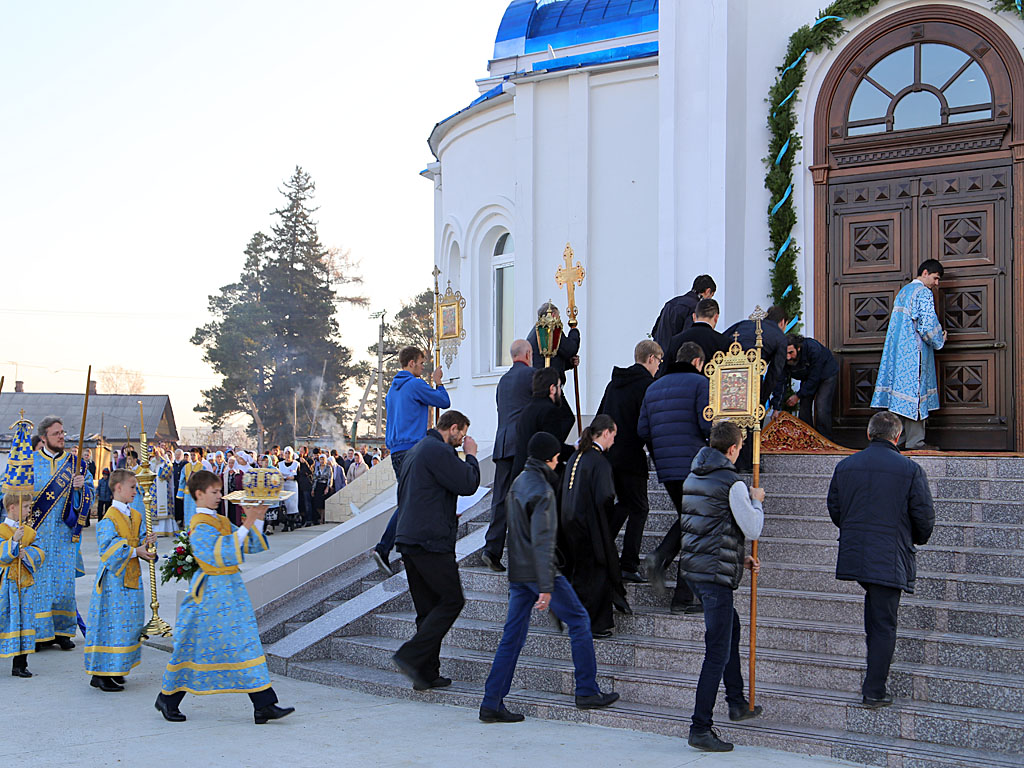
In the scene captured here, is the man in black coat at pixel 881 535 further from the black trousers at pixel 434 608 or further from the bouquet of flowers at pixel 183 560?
the bouquet of flowers at pixel 183 560

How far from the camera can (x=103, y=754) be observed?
635cm

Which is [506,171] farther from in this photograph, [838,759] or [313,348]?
[313,348]

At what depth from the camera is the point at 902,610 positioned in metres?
7.38

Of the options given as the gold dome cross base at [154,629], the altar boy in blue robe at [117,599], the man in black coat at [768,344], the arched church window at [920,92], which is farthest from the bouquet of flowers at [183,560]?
the arched church window at [920,92]

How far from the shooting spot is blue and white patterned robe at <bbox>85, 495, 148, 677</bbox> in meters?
8.27

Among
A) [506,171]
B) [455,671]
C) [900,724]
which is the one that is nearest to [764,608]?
[900,724]

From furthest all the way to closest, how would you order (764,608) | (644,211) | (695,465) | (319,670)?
(644,211)
(319,670)
(764,608)
(695,465)

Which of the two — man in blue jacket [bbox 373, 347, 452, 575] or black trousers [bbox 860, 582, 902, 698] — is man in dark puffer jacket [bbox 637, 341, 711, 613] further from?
man in blue jacket [bbox 373, 347, 452, 575]

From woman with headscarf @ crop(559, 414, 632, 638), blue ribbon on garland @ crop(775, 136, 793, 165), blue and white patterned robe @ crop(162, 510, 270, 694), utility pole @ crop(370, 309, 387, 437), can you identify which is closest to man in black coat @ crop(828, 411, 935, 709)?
woman with headscarf @ crop(559, 414, 632, 638)

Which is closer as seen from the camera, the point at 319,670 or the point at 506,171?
the point at 319,670

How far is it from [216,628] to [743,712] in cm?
354

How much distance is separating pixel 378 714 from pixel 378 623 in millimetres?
1830

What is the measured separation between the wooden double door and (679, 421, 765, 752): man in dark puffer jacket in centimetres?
567

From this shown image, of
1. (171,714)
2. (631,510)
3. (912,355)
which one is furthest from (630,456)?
(912,355)
